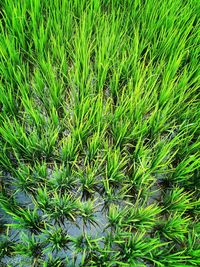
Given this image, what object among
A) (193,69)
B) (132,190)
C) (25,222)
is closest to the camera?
(25,222)

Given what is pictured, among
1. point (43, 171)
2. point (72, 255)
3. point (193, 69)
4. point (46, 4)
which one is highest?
point (46, 4)

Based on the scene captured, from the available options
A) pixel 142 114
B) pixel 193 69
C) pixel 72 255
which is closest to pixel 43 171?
pixel 72 255

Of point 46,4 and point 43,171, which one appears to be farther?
point 46,4

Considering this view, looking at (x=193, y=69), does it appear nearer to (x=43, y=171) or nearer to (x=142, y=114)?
(x=142, y=114)

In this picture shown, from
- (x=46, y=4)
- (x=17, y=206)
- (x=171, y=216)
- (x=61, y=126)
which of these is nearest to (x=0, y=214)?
(x=17, y=206)

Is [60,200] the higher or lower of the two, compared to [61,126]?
lower

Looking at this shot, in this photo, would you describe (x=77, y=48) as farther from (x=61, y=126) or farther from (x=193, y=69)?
(x=193, y=69)

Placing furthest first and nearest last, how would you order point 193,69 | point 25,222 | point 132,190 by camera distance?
point 193,69 < point 132,190 < point 25,222
